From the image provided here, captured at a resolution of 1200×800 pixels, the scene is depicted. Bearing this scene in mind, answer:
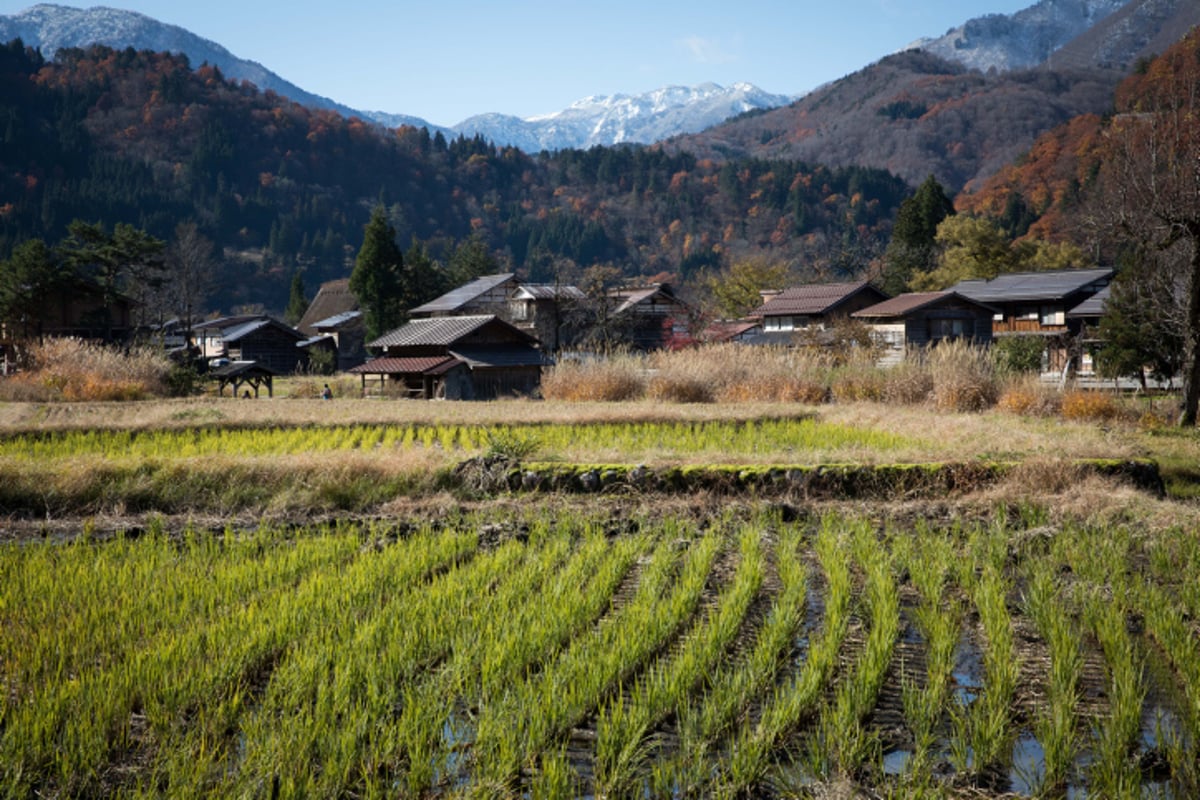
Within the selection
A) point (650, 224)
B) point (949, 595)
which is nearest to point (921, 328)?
point (949, 595)

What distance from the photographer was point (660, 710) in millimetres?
3820

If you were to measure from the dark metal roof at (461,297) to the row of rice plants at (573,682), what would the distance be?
34.8 metres

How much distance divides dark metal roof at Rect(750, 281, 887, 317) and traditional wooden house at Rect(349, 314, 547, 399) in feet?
47.5

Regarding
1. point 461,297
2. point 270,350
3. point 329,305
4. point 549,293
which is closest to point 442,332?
point 549,293

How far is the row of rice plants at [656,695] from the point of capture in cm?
333

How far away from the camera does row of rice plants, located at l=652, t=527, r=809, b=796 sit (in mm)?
3291

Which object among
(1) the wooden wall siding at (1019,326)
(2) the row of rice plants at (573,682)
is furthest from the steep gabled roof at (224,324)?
(2) the row of rice plants at (573,682)

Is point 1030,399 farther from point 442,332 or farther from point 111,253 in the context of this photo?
point 111,253

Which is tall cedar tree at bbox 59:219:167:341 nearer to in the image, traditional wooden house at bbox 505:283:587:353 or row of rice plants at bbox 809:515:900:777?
traditional wooden house at bbox 505:283:587:353

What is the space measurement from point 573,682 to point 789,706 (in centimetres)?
98

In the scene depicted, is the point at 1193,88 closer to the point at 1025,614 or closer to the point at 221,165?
the point at 1025,614

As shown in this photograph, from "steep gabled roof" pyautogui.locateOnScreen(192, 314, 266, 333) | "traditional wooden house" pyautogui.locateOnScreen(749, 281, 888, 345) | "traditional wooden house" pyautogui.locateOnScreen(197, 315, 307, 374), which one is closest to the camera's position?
"traditional wooden house" pyautogui.locateOnScreen(749, 281, 888, 345)

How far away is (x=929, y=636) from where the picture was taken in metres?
4.85

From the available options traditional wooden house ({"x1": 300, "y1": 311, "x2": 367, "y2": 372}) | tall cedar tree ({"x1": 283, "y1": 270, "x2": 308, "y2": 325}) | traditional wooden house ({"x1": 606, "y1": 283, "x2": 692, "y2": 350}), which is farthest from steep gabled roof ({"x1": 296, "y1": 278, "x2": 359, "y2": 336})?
traditional wooden house ({"x1": 606, "y1": 283, "x2": 692, "y2": 350})
